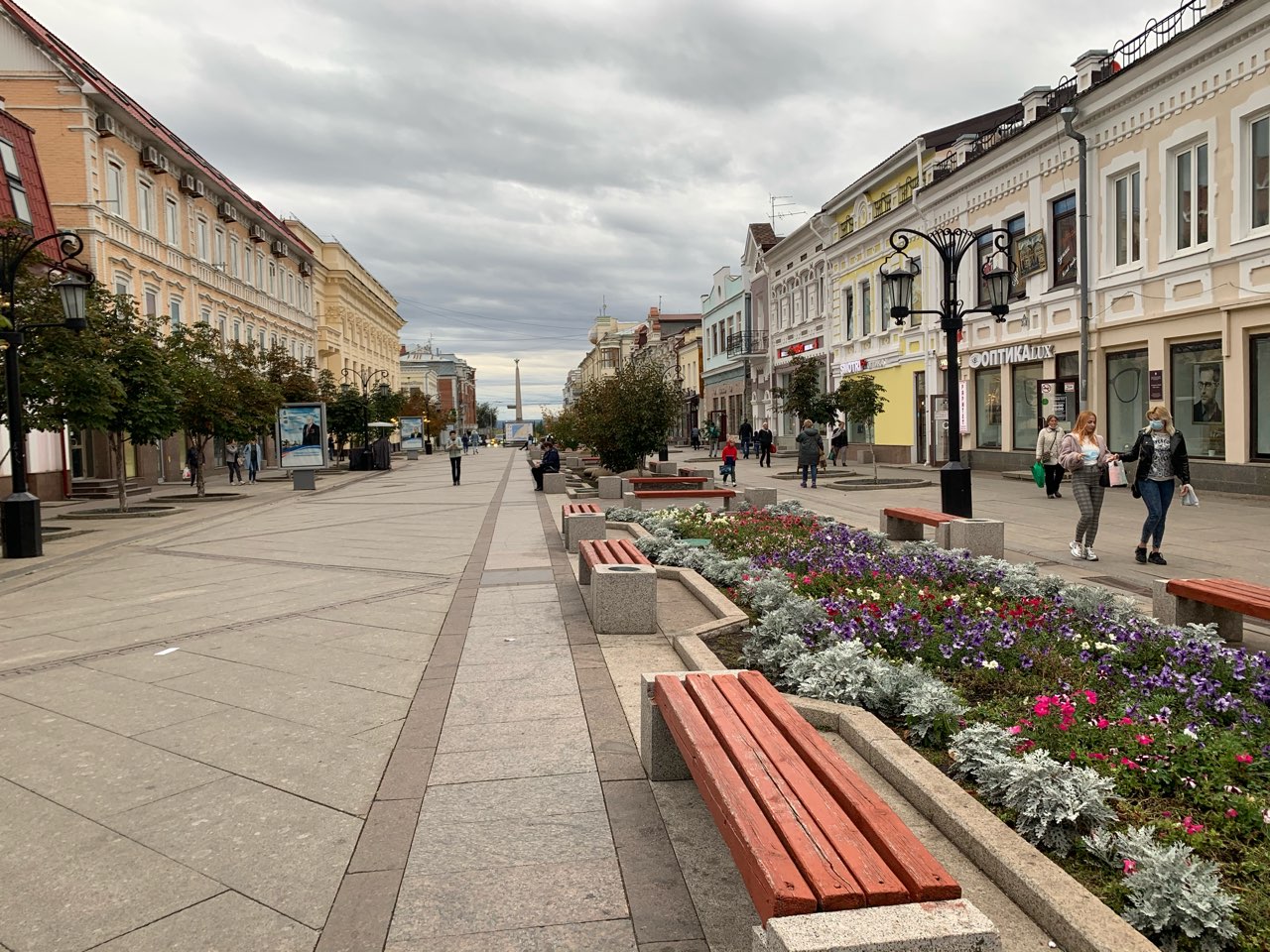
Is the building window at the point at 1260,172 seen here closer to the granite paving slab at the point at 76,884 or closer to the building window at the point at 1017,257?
the building window at the point at 1017,257

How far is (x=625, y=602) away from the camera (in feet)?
23.3

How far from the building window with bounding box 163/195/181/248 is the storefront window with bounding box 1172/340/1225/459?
109ft

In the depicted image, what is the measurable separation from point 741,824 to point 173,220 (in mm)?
39158

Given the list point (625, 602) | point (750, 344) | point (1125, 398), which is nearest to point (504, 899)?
point (625, 602)

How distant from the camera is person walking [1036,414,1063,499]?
50.1ft

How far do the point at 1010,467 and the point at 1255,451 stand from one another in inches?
334

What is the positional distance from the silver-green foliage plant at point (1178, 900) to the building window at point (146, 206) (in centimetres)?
3618

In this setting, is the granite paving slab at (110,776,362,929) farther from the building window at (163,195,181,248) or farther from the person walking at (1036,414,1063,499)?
the building window at (163,195,181,248)

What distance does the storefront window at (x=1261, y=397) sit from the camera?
1636cm

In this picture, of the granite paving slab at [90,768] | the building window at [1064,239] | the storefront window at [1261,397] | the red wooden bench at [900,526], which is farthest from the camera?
the building window at [1064,239]

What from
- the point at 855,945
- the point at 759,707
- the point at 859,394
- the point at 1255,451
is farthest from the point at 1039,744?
the point at 859,394

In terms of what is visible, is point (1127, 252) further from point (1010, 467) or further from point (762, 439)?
point (762, 439)

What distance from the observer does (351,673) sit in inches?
246

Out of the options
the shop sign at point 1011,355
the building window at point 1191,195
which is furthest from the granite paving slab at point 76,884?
the shop sign at point 1011,355
